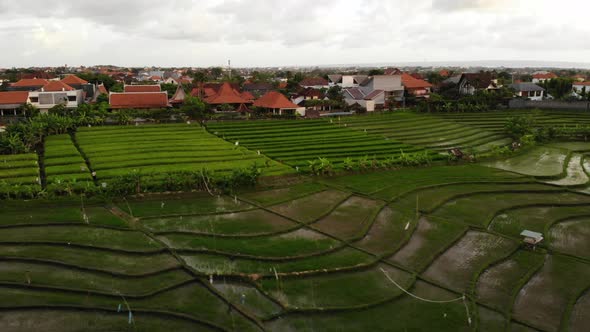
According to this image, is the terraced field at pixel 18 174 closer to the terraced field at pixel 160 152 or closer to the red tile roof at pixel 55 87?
the terraced field at pixel 160 152

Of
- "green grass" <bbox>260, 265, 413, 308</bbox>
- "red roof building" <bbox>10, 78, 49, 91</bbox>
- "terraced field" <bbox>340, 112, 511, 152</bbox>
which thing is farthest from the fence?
"red roof building" <bbox>10, 78, 49, 91</bbox>

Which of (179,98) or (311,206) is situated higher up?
(179,98)

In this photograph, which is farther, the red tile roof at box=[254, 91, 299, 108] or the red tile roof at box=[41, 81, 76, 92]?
the red tile roof at box=[41, 81, 76, 92]

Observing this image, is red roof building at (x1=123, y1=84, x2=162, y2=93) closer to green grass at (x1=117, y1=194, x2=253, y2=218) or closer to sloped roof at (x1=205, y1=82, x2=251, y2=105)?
sloped roof at (x1=205, y1=82, x2=251, y2=105)

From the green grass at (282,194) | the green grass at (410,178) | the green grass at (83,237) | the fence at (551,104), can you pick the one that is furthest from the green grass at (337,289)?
the fence at (551,104)

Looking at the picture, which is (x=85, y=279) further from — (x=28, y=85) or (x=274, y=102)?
(x=28, y=85)

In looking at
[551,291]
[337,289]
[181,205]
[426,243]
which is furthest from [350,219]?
[551,291]

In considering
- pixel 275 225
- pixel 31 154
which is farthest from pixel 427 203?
pixel 31 154
